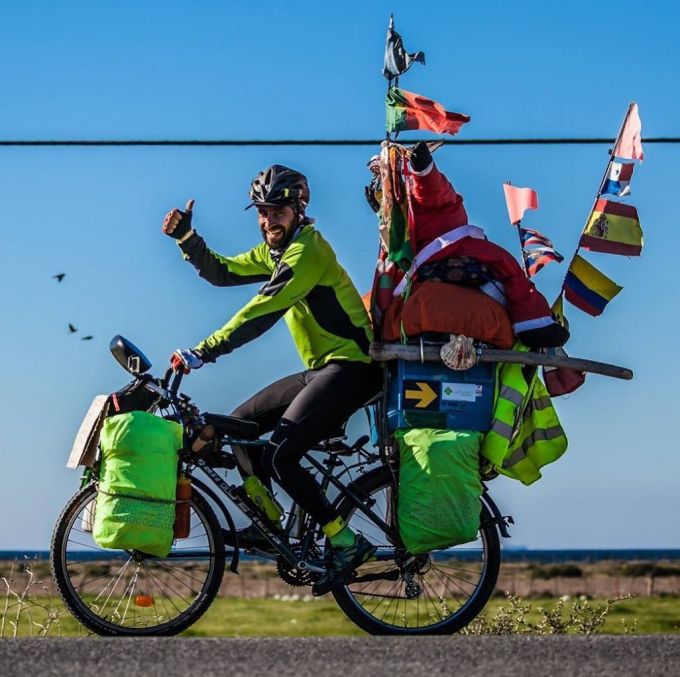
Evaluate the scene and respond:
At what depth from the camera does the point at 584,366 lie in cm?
789

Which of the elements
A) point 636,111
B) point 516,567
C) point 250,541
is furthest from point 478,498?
point 516,567

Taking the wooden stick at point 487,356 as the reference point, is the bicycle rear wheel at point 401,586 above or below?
below

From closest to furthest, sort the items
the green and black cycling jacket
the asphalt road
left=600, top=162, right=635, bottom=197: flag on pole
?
the asphalt road < the green and black cycling jacket < left=600, top=162, right=635, bottom=197: flag on pole

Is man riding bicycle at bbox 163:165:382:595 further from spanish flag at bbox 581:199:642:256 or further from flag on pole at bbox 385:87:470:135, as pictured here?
spanish flag at bbox 581:199:642:256

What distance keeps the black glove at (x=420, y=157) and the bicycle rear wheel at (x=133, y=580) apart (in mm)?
1891

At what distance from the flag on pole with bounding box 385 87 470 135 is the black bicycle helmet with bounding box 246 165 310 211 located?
0.59 meters

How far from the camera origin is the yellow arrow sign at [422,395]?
773 centimetres

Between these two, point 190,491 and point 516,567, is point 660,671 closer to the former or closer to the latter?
point 190,491

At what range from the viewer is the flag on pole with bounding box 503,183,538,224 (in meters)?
8.95

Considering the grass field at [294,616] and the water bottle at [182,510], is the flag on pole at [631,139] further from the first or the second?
the grass field at [294,616]

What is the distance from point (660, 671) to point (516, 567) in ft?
251

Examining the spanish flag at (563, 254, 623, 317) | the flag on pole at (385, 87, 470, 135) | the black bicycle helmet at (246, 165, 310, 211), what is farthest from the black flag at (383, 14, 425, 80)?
the spanish flag at (563, 254, 623, 317)

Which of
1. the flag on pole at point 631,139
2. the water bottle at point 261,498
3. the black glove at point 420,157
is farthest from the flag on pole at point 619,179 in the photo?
the water bottle at point 261,498

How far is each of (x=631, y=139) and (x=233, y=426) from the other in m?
2.81
